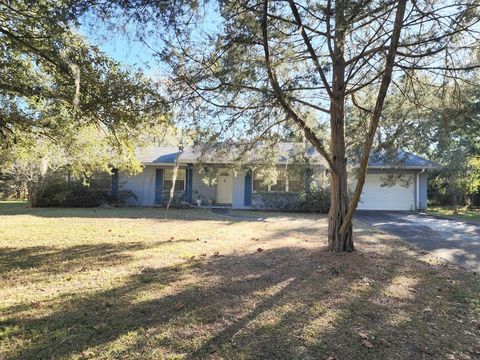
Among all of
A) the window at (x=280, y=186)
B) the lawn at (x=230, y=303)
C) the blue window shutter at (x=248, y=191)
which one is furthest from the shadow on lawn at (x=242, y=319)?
the blue window shutter at (x=248, y=191)

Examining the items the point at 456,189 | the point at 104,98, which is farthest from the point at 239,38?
the point at 456,189

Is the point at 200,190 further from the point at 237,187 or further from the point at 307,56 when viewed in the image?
the point at 307,56

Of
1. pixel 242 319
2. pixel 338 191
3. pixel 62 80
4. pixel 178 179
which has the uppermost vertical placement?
pixel 62 80

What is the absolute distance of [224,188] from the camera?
2233 centimetres

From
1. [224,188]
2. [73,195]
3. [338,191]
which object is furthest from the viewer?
[224,188]

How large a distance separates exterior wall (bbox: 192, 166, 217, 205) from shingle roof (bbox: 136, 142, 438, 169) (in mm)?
1473

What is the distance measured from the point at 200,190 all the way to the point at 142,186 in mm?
3540

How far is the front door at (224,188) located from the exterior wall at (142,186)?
3938 mm

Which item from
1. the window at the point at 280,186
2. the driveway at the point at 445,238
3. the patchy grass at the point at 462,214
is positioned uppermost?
the window at the point at 280,186

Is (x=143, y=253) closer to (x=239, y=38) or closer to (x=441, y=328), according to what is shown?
(x=239, y=38)

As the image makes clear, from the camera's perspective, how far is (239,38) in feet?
20.2

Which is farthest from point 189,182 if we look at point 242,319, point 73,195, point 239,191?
point 242,319

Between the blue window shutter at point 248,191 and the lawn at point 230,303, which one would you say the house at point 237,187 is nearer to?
the blue window shutter at point 248,191

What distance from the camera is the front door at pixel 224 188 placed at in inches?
872
